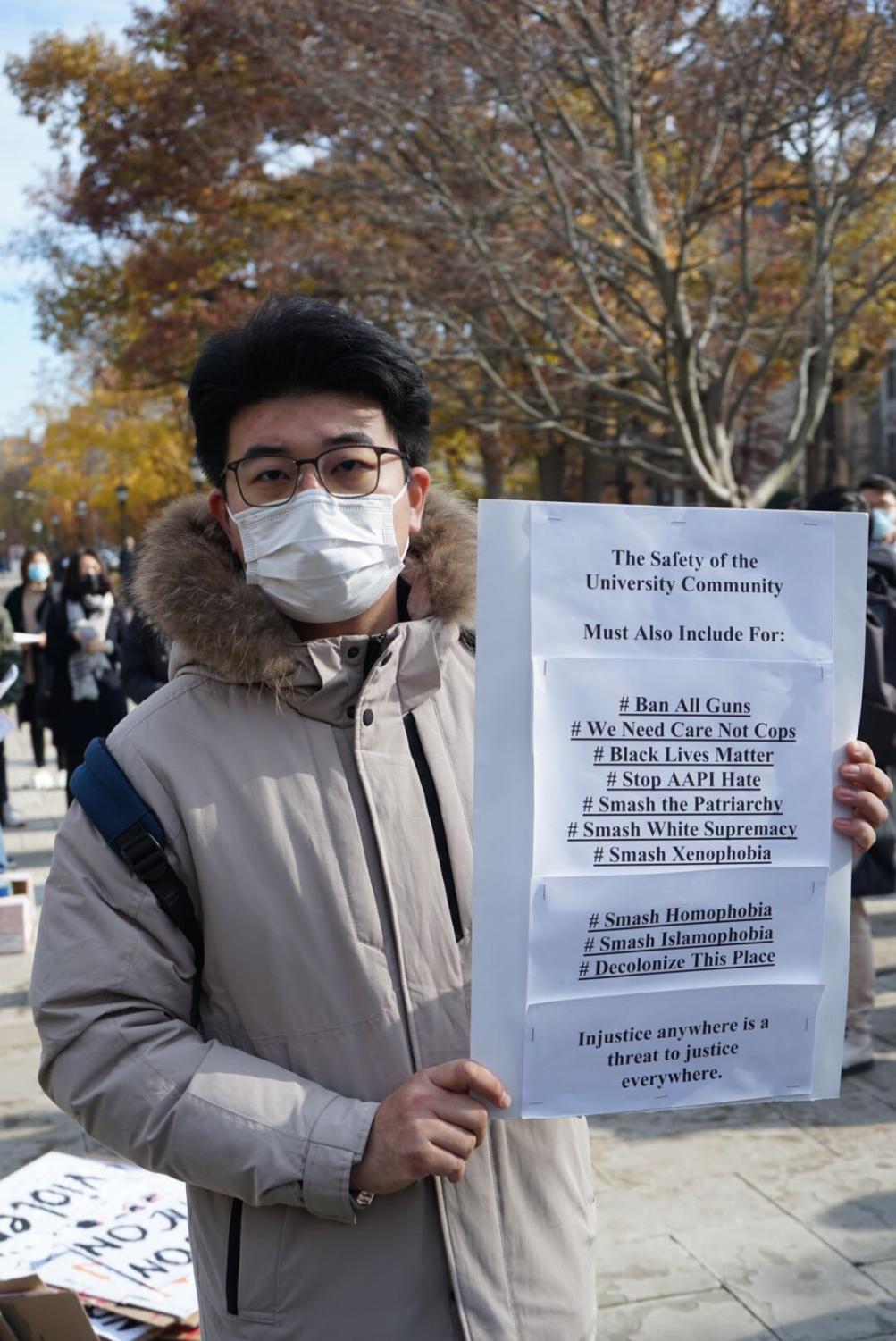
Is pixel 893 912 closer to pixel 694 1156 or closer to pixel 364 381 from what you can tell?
pixel 694 1156

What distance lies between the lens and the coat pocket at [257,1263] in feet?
5.54

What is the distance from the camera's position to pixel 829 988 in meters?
1.79

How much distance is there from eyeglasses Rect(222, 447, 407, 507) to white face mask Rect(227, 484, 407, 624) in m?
0.01

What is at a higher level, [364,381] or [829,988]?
[364,381]

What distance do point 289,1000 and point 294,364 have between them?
821mm

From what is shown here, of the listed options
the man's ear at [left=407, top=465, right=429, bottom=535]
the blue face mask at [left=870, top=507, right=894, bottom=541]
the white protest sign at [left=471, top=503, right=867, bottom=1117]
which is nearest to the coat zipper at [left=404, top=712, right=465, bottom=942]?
the white protest sign at [left=471, top=503, right=867, bottom=1117]

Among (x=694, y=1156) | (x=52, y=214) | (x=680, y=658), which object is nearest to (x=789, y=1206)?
(x=694, y=1156)

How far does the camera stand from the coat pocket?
66.5 inches

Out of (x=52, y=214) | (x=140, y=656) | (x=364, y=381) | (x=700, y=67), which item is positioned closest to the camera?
(x=364, y=381)

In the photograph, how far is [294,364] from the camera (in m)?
1.81

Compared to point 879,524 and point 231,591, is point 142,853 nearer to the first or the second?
point 231,591

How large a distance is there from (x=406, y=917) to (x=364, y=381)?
0.71 meters

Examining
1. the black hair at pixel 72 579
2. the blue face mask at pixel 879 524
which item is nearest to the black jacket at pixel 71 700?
the black hair at pixel 72 579

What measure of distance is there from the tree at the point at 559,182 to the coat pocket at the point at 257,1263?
886 centimetres
